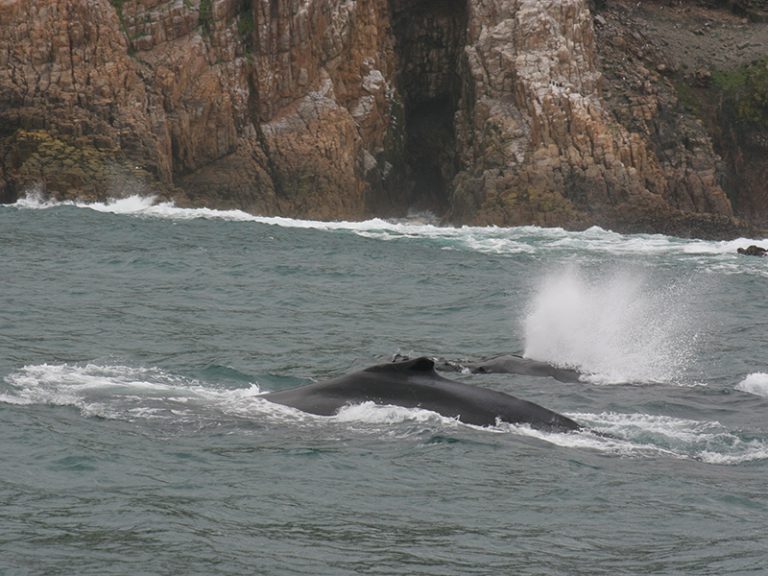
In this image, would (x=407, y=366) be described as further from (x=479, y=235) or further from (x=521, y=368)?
(x=479, y=235)

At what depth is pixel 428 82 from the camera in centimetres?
5981

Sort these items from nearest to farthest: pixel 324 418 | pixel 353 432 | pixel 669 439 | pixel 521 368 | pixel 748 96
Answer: pixel 353 432
pixel 324 418
pixel 669 439
pixel 521 368
pixel 748 96

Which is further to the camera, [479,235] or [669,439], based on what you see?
[479,235]

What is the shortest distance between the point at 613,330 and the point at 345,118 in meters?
31.0

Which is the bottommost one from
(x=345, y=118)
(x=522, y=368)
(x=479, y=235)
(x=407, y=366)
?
(x=522, y=368)

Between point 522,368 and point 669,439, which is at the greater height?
point 522,368

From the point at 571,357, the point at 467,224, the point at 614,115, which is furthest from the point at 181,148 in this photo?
the point at 571,357

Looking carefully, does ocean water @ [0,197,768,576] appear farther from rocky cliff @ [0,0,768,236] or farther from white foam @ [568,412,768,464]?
rocky cliff @ [0,0,768,236]

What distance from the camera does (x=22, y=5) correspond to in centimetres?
4919

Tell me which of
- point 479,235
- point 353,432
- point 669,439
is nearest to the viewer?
point 353,432

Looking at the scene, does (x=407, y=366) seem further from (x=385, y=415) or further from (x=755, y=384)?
(x=755, y=384)

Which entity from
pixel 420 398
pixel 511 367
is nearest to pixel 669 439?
pixel 420 398

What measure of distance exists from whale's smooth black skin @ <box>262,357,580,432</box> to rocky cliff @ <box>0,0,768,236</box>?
34193 mm

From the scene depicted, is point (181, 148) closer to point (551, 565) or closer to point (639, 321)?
point (639, 321)
